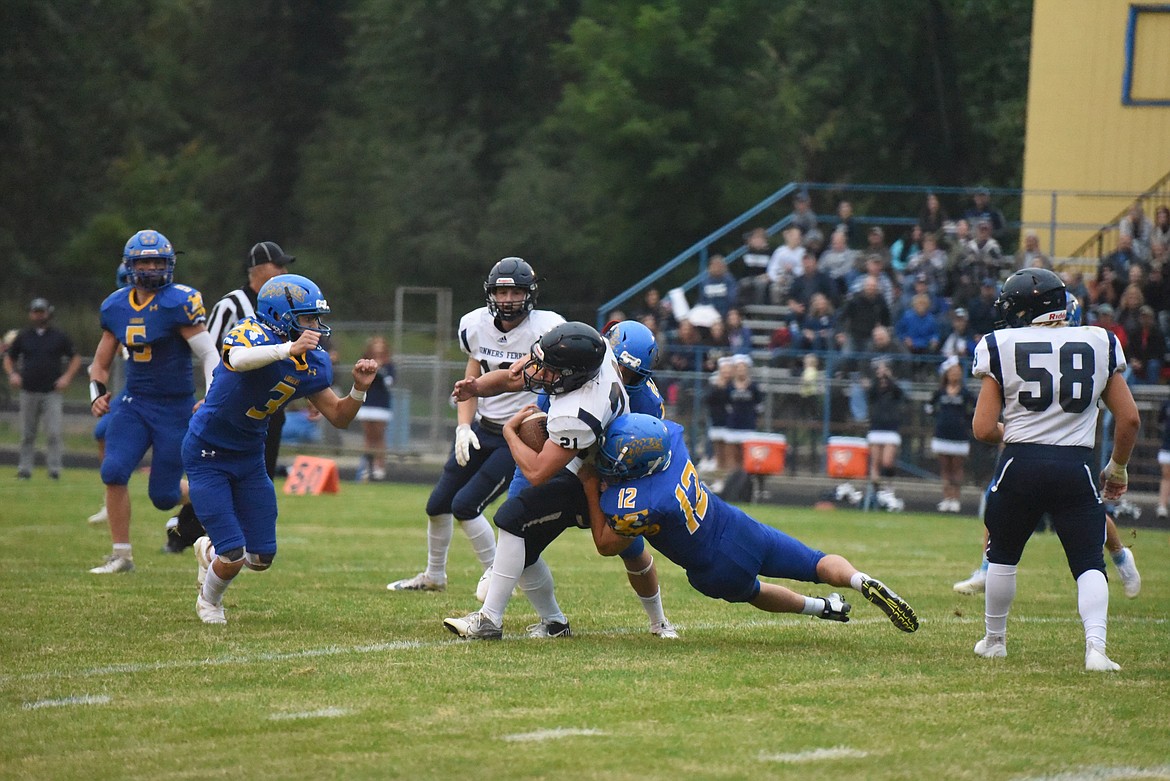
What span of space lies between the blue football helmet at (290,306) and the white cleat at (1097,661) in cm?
351

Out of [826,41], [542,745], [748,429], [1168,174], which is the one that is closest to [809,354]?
[748,429]

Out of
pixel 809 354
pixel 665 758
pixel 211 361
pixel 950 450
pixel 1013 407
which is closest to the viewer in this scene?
pixel 665 758

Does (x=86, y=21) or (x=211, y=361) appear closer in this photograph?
(x=211, y=361)

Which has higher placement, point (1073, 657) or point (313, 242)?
point (313, 242)

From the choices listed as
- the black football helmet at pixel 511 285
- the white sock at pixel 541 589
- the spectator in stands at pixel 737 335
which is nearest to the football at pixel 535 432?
the white sock at pixel 541 589

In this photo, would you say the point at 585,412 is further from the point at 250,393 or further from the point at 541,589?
the point at 250,393

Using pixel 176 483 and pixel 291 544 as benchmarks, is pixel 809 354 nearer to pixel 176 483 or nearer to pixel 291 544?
pixel 291 544

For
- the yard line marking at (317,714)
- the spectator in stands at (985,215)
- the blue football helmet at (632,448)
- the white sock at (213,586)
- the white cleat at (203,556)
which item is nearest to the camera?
the yard line marking at (317,714)

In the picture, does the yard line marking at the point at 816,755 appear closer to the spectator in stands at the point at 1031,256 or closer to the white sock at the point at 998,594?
the white sock at the point at 998,594

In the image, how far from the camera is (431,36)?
124ft

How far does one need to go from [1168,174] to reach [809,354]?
5.73m

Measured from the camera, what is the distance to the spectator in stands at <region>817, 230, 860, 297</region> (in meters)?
19.4

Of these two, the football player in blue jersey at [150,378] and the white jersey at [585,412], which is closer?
the white jersey at [585,412]

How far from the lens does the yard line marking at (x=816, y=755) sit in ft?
14.6
